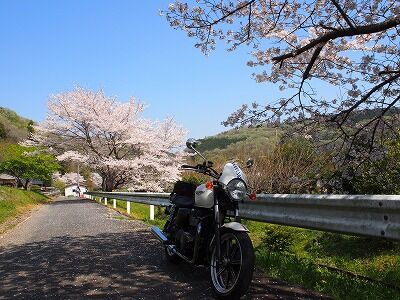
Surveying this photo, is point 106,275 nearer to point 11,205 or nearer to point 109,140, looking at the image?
point 11,205

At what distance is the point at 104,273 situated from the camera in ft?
16.1

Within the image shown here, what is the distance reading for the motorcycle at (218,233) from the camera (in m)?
3.66

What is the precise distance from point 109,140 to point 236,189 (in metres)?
30.6

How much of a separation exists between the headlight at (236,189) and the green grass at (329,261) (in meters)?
1.23

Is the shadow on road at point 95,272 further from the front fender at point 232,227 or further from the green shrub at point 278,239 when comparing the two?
the green shrub at point 278,239

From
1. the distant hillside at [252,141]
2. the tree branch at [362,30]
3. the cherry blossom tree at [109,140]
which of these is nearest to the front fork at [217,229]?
the distant hillside at [252,141]

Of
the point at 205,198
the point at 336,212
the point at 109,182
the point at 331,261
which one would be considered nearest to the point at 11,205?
the point at 109,182

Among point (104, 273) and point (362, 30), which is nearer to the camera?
point (104, 273)

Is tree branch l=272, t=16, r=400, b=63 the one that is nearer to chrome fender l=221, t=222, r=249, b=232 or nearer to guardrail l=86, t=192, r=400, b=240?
guardrail l=86, t=192, r=400, b=240

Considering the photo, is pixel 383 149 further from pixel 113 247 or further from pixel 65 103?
pixel 65 103

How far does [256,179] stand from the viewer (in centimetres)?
1836

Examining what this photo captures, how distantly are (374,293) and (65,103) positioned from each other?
32.2m

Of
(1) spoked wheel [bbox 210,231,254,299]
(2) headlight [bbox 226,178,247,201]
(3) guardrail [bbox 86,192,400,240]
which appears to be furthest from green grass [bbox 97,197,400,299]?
(2) headlight [bbox 226,178,247,201]

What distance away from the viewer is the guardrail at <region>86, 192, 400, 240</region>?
311 cm
